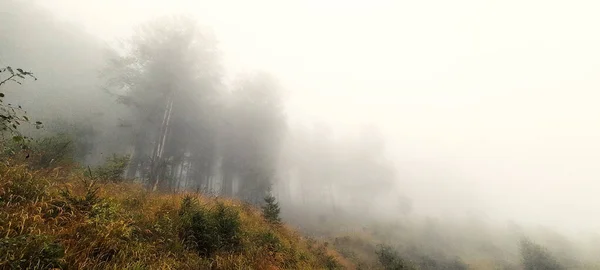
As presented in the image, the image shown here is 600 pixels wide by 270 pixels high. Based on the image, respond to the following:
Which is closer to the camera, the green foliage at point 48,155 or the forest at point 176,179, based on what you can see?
the forest at point 176,179

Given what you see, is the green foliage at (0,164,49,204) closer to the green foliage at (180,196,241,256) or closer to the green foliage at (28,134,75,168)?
the green foliage at (180,196,241,256)

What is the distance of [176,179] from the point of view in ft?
92.0

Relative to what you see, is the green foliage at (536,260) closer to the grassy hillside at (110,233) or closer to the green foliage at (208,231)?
the grassy hillside at (110,233)

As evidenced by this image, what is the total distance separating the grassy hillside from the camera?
11.3ft

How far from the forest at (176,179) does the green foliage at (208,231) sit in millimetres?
34

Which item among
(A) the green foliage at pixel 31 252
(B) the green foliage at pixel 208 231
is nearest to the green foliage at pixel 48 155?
(B) the green foliage at pixel 208 231

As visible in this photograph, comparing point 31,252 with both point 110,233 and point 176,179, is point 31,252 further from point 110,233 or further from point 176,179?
point 176,179

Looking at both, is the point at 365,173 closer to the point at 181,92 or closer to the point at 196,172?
the point at 196,172

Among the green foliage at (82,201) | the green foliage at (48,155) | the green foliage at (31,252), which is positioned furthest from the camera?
the green foliage at (48,155)

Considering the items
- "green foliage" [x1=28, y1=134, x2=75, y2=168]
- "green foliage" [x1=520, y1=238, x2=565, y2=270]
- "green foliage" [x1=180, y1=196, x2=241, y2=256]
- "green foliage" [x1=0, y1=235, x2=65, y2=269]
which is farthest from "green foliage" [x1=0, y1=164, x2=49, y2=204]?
"green foliage" [x1=520, y1=238, x2=565, y2=270]

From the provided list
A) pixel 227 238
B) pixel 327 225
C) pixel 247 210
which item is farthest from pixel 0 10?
pixel 327 225

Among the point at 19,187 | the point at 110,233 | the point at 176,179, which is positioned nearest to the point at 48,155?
the point at 19,187

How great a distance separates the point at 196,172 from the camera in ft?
109

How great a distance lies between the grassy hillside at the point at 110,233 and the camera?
11.3ft
